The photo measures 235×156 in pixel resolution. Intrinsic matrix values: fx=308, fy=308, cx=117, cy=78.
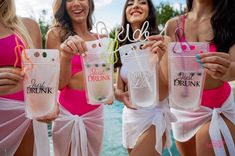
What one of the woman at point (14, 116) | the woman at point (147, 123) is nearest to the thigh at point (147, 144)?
the woman at point (147, 123)

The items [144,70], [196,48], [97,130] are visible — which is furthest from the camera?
[97,130]

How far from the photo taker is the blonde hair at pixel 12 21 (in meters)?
1.95

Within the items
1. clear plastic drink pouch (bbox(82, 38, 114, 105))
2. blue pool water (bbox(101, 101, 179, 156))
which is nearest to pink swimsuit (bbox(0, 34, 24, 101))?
clear plastic drink pouch (bbox(82, 38, 114, 105))

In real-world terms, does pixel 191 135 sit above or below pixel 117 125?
above

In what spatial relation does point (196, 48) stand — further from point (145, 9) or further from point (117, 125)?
point (117, 125)

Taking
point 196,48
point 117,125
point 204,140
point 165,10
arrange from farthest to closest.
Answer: point 165,10 < point 117,125 < point 204,140 < point 196,48

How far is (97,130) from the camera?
2.43m

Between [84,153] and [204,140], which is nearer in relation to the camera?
[204,140]

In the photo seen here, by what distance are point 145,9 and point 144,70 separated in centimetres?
99

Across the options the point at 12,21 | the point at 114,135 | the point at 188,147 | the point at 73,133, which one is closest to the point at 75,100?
the point at 73,133

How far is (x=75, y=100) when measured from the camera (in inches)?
93.7

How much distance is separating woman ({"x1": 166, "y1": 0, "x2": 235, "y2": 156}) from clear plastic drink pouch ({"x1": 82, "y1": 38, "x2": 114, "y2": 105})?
52 centimetres

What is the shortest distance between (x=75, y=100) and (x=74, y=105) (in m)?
0.04

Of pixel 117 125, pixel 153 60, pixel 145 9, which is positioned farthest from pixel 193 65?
pixel 117 125
